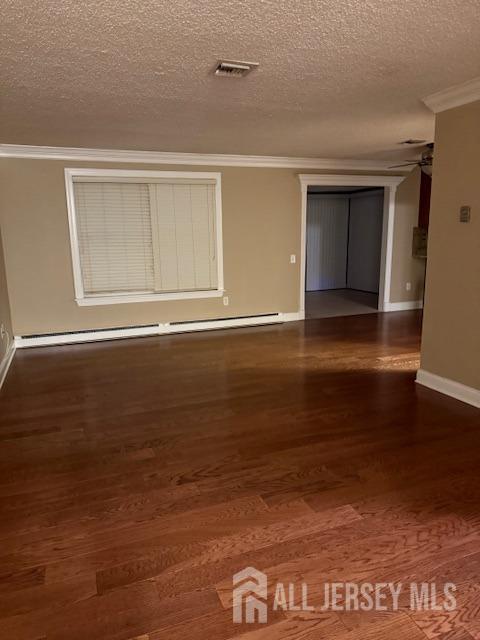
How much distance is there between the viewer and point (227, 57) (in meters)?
2.51

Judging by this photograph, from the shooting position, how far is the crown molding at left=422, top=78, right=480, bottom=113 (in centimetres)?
307

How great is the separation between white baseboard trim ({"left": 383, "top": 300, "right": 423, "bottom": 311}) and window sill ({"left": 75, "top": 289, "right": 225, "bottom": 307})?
2997 mm

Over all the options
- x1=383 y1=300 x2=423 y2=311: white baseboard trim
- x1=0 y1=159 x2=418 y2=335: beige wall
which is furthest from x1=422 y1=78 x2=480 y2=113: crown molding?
x1=383 y1=300 x2=423 y2=311: white baseboard trim

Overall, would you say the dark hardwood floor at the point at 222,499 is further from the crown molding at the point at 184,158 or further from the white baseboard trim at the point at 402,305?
the white baseboard trim at the point at 402,305

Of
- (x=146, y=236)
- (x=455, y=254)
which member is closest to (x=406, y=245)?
(x=455, y=254)

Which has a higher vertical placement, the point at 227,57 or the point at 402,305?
the point at 227,57

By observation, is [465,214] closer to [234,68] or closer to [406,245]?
[234,68]

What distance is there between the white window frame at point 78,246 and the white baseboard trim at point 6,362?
0.97m

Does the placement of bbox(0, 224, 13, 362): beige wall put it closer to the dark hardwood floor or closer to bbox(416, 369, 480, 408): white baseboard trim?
the dark hardwood floor

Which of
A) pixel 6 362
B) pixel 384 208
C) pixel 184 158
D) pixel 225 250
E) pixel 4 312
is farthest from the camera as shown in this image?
pixel 384 208

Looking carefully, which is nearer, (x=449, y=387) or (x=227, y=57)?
(x=227, y=57)

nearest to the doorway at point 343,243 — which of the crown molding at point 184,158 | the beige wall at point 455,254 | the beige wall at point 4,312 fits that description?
the crown molding at point 184,158

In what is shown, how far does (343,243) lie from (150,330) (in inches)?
215

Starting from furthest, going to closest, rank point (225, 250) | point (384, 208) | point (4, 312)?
point (384, 208)
point (225, 250)
point (4, 312)
